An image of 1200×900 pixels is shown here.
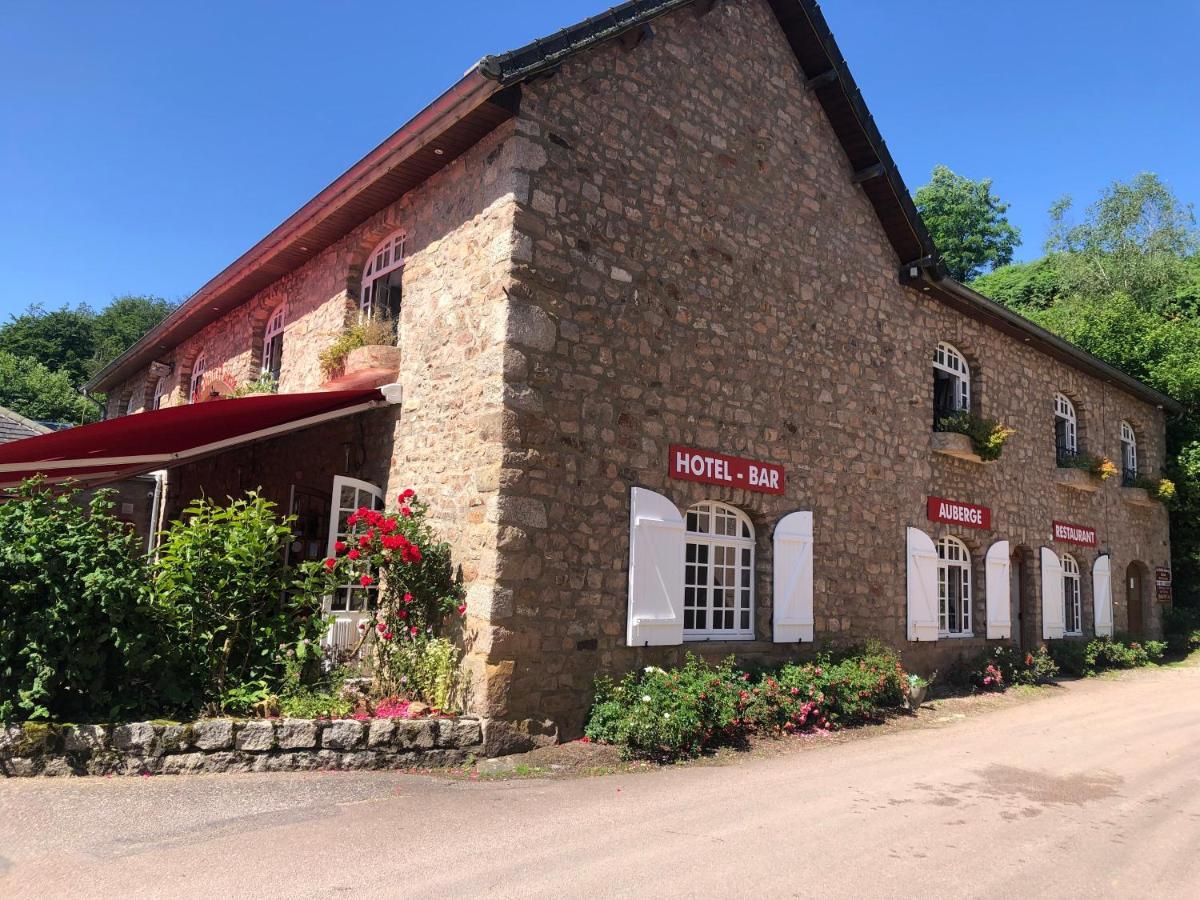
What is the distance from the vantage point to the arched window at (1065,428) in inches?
597

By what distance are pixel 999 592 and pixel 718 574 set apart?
592 centimetres

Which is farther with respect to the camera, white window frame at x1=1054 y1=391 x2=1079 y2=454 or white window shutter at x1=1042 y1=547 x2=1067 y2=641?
white window frame at x1=1054 y1=391 x2=1079 y2=454

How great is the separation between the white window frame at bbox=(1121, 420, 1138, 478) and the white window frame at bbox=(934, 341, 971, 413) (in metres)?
6.78

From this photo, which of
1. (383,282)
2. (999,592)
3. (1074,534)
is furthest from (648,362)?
(1074,534)

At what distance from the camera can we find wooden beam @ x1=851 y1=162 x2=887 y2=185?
34.4ft

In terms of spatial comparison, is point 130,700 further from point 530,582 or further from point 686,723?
point 686,723

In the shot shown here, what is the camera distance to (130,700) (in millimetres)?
5406

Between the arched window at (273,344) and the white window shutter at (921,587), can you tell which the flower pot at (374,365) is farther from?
the white window shutter at (921,587)

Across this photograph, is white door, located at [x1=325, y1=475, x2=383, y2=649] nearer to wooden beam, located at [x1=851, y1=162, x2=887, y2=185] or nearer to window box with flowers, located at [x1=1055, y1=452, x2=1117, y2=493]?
wooden beam, located at [x1=851, y1=162, x2=887, y2=185]

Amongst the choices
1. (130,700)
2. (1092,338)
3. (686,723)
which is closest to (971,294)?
(686,723)

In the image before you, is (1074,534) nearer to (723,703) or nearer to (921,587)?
(921,587)

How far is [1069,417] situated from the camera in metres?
15.4

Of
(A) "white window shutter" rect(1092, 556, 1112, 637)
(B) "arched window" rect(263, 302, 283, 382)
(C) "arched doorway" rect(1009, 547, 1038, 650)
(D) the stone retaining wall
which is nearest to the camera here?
(D) the stone retaining wall

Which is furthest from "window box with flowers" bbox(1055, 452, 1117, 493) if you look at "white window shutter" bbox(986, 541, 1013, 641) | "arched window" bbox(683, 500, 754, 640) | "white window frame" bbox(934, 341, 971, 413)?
"arched window" bbox(683, 500, 754, 640)
